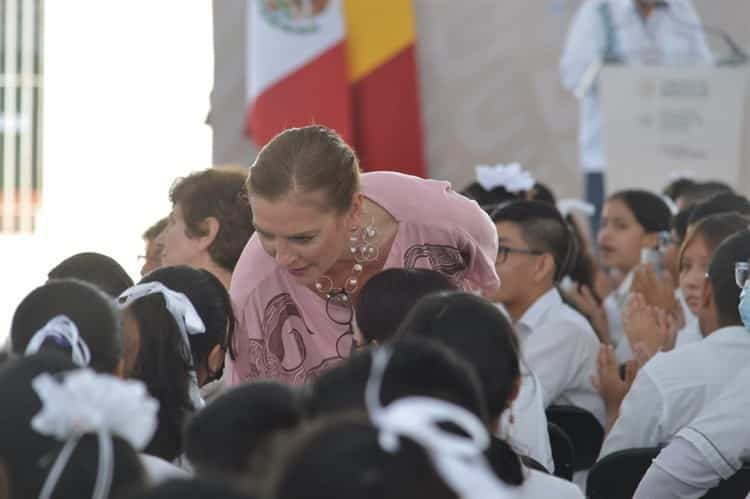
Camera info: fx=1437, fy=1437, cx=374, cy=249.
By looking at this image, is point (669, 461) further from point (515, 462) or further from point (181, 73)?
point (181, 73)

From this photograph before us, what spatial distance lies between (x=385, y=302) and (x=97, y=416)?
3.12 ft

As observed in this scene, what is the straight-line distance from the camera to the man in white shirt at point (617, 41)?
6.56m

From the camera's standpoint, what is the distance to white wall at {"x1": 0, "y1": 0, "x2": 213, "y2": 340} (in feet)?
29.0

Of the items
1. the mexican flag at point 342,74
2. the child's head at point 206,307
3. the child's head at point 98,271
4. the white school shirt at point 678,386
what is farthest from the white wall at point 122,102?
the child's head at point 206,307

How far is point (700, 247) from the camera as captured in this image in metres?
3.84

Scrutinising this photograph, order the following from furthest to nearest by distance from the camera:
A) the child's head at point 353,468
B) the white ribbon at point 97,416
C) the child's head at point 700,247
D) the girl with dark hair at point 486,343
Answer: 1. the child's head at point 700,247
2. the girl with dark hair at point 486,343
3. the white ribbon at point 97,416
4. the child's head at point 353,468

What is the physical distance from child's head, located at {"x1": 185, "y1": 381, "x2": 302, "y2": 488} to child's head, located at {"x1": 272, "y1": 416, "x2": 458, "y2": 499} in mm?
293

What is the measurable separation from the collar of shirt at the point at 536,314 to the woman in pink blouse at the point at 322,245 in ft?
2.87

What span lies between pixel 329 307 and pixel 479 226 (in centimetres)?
37

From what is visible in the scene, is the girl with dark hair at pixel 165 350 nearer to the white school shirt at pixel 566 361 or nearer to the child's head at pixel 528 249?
the white school shirt at pixel 566 361

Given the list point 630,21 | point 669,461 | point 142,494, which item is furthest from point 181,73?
point 142,494

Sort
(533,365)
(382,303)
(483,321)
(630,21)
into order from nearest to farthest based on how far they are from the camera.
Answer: (483,321), (382,303), (533,365), (630,21)

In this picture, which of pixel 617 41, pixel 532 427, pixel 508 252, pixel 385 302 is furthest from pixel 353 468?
pixel 617 41

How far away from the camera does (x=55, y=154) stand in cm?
929
